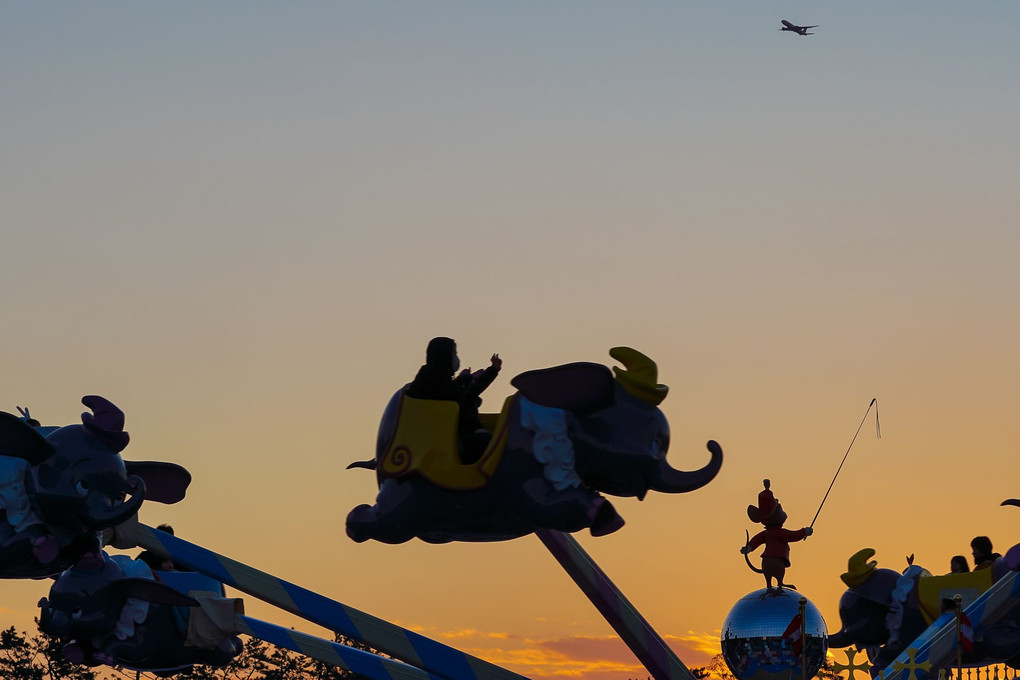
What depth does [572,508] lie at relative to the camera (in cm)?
1301

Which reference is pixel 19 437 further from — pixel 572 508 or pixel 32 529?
pixel 572 508

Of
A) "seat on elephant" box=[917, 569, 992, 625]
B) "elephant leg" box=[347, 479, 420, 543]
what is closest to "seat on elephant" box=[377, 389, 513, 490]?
"elephant leg" box=[347, 479, 420, 543]

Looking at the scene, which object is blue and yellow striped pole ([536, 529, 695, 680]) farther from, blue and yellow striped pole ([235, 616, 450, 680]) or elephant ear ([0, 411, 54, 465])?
elephant ear ([0, 411, 54, 465])

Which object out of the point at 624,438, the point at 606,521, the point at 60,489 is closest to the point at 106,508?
the point at 60,489

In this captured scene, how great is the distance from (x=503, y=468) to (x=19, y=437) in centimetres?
357

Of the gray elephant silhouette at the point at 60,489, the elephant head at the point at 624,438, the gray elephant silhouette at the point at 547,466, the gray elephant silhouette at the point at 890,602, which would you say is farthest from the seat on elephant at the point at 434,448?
the gray elephant silhouette at the point at 890,602

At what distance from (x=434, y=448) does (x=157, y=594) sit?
295cm

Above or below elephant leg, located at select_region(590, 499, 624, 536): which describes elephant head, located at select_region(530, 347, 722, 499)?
above

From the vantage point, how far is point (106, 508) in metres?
13.8

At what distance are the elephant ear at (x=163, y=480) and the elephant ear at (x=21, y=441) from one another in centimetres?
183

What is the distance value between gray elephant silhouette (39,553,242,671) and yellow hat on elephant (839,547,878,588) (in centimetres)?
607

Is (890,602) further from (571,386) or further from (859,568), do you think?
(571,386)

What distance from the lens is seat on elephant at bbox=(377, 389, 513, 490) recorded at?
13.2 metres

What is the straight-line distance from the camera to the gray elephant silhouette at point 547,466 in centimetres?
1309
